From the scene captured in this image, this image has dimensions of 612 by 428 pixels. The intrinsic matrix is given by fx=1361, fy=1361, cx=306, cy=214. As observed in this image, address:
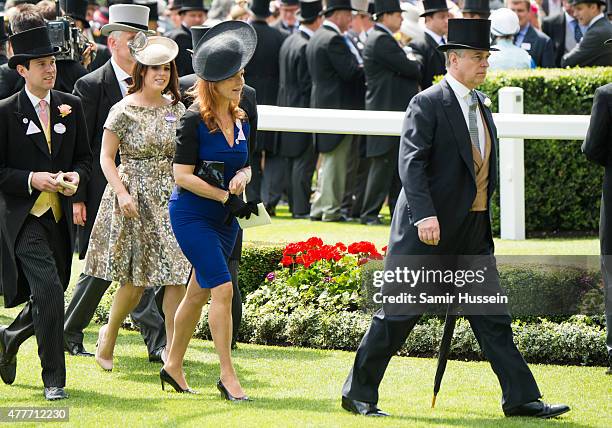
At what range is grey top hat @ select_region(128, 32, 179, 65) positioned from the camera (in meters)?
8.33

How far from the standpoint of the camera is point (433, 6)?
580 inches

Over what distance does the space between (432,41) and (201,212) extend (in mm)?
7733

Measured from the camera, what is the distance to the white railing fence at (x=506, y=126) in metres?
10.9

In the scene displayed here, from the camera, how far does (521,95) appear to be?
11.9 m

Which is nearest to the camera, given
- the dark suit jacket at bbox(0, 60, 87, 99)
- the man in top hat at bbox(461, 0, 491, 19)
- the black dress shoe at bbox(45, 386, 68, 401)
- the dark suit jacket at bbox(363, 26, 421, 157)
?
the black dress shoe at bbox(45, 386, 68, 401)

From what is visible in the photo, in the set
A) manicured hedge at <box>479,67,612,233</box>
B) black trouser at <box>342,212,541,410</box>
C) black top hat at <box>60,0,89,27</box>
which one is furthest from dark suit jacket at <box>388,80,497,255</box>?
black top hat at <box>60,0,89,27</box>

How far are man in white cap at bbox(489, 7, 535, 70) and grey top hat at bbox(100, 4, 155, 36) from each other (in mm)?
4776

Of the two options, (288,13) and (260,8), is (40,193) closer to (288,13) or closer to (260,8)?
(260,8)

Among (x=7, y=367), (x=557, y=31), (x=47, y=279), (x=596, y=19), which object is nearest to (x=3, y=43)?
(x=7, y=367)

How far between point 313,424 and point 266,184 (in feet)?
29.3

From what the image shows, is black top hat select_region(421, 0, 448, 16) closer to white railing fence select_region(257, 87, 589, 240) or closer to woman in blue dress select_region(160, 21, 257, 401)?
white railing fence select_region(257, 87, 589, 240)

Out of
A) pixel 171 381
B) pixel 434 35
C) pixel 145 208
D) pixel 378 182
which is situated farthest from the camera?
pixel 434 35

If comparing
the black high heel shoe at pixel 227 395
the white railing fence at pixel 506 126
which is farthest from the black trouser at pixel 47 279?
the white railing fence at pixel 506 126

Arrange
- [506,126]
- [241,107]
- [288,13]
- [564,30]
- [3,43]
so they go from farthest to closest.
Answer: [288,13] → [564,30] → [3,43] → [506,126] → [241,107]
